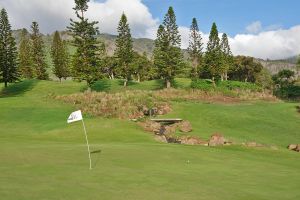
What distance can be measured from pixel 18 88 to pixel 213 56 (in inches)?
1836

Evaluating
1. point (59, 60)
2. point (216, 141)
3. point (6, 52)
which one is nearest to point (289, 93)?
point (216, 141)

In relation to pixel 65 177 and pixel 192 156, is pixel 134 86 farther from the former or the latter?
pixel 65 177

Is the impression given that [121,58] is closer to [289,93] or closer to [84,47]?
[84,47]

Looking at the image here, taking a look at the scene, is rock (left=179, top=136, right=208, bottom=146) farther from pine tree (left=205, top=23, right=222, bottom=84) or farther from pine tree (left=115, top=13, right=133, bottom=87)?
pine tree (left=205, top=23, right=222, bottom=84)

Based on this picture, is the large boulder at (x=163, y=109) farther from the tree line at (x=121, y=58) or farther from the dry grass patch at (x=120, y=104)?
the tree line at (x=121, y=58)

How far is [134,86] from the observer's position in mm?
87375

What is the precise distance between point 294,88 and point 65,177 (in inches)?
2807

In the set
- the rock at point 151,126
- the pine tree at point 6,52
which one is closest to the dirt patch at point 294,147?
the rock at point 151,126

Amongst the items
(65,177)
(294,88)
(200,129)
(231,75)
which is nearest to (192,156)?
(65,177)

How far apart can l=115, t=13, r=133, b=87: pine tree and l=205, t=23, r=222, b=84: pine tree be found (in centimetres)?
2086

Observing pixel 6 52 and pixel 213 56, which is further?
pixel 213 56

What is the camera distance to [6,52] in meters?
81.8

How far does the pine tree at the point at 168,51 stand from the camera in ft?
279

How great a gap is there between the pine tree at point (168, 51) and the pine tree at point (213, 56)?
13.4m
